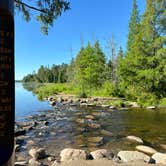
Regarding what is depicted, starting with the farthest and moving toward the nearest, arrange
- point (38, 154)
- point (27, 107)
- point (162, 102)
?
point (27, 107) → point (162, 102) → point (38, 154)

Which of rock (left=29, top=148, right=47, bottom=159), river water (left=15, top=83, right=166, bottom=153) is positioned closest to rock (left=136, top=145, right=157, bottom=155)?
river water (left=15, top=83, right=166, bottom=153)

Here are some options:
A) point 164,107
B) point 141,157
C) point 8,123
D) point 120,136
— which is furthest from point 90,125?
point 8,123

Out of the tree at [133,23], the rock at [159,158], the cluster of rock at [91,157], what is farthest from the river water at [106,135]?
the tree at [133,23]

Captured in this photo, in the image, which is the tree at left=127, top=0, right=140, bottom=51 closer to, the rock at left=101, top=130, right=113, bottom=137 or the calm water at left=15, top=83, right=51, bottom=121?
the calm water at left=15, top=83, right=51, bottom=121

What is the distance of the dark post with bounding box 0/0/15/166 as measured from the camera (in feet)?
3.81

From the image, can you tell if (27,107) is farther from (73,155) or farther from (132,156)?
(132,156)

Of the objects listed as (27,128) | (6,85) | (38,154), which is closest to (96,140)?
(38,154)

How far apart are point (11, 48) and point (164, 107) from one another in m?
20.9

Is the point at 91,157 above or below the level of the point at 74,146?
above

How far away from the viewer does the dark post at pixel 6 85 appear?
116 cm

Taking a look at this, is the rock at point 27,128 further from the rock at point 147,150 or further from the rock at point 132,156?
the rock at point 132,156

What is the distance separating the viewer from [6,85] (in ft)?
3.87

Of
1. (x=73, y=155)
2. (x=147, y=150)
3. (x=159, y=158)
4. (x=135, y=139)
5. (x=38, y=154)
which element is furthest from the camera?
(x=135, y=139)

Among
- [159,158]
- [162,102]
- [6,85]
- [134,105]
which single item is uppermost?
[6,85]
